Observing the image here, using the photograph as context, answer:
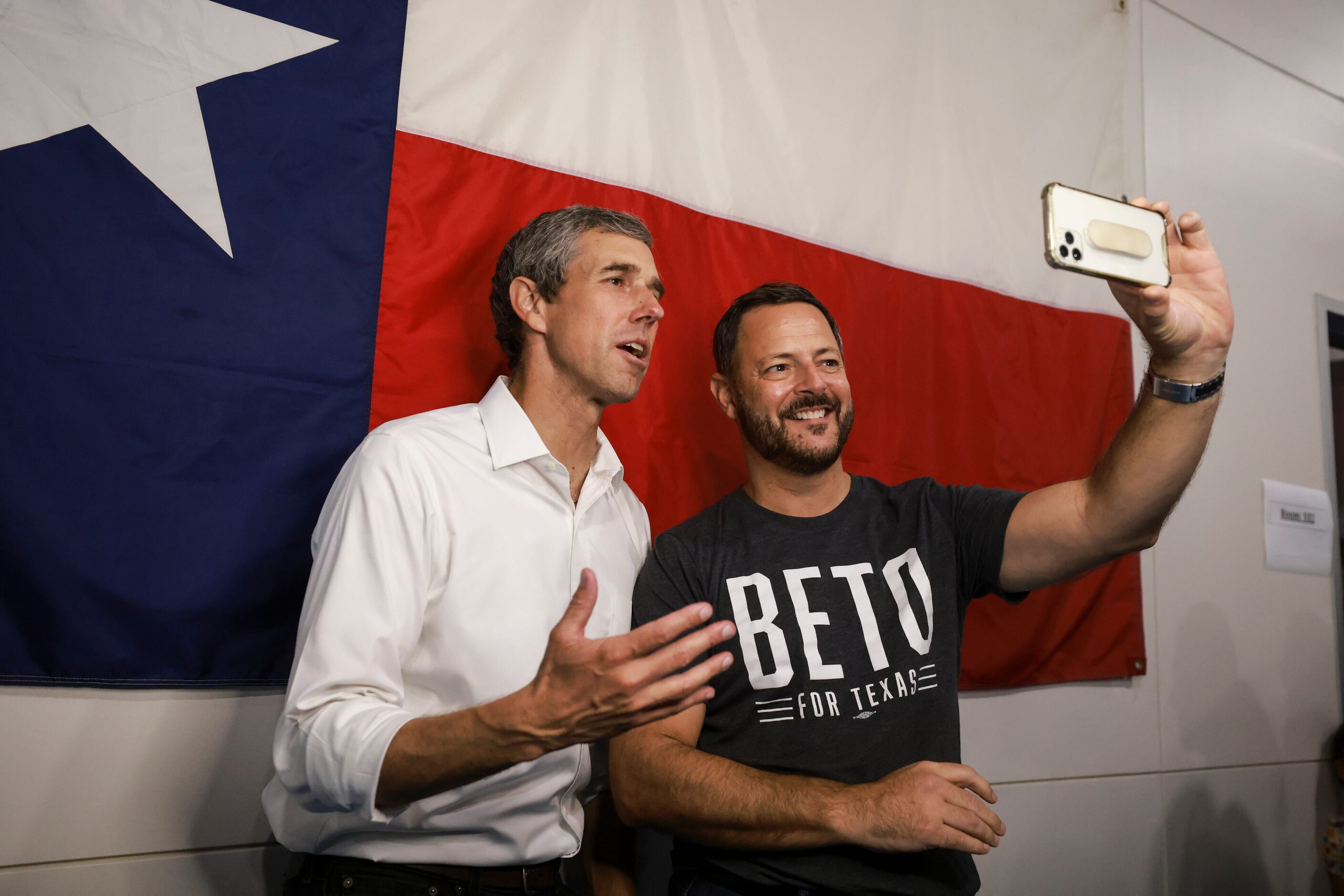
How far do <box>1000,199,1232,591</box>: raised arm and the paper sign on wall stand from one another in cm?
194

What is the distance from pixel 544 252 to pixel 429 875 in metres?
1.05

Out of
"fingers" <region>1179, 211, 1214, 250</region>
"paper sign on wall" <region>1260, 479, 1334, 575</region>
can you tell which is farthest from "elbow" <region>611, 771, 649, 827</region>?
"paper sign on wall" <region>1260, 479, 1334, 575</region>

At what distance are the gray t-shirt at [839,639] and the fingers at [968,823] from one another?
215 mm

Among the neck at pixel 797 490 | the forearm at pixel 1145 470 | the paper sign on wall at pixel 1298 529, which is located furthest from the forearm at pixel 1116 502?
the paper sign on wall at pixel 1298 529

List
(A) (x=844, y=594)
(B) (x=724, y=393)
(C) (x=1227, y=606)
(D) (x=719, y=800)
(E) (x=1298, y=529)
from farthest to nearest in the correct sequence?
1. (E) (x=1298, y=529)
2. (C) (x=1227, y=606)
3. (B) (x=724, y=393)
4. (A) (x=844, y=594)
5. (D) (x=719, y=800)

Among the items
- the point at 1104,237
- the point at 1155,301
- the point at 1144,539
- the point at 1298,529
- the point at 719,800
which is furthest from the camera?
the point at 1298,529

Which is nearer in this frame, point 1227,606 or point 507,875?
point 507,875

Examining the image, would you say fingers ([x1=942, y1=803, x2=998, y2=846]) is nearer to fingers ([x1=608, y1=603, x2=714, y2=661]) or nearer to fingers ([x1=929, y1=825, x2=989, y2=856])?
fingers ([x1=929, y1=825, x2=989, y2=856])

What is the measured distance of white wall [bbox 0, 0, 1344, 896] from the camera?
2322 millimetres

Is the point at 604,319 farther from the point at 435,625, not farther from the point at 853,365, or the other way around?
the point at 853,365

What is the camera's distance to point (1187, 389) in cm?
118

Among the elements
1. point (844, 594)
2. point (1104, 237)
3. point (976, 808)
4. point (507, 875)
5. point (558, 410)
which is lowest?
point (507, 875)

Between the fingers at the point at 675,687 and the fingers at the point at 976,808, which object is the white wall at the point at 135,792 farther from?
the fingers at the point at 976,808

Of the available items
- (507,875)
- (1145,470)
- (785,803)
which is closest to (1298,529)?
(1145,470)
